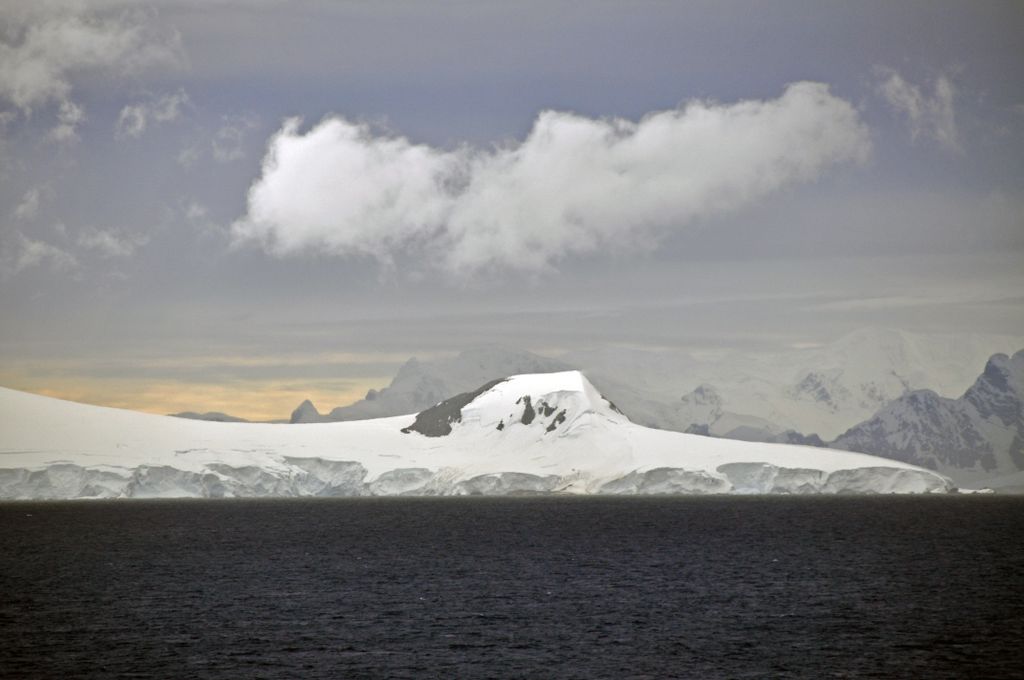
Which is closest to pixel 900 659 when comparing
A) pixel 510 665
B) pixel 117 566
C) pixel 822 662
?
pixel 822 662

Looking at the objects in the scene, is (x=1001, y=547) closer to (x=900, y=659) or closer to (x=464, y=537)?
(x=464, y=537)

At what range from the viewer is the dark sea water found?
186 ft

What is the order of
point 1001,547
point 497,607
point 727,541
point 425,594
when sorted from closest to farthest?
1. point 497,607
2. point 425,594
3. point 1001,547
4. point 727,541

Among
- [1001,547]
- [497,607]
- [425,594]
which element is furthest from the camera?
[1001,547]

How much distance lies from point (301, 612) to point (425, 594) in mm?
11805

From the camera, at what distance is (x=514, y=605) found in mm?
77000

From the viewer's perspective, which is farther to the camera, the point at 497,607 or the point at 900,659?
the point at 497,607

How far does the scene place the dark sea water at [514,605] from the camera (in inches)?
2235

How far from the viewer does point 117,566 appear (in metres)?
103

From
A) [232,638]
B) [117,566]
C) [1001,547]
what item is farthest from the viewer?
[1001,547]

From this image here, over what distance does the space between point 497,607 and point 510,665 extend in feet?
Answer: 63.2

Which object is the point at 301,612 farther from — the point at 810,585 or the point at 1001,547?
the point at 1001,547

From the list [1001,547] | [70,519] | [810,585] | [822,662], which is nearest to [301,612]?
[822,662]

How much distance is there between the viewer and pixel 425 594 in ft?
272
